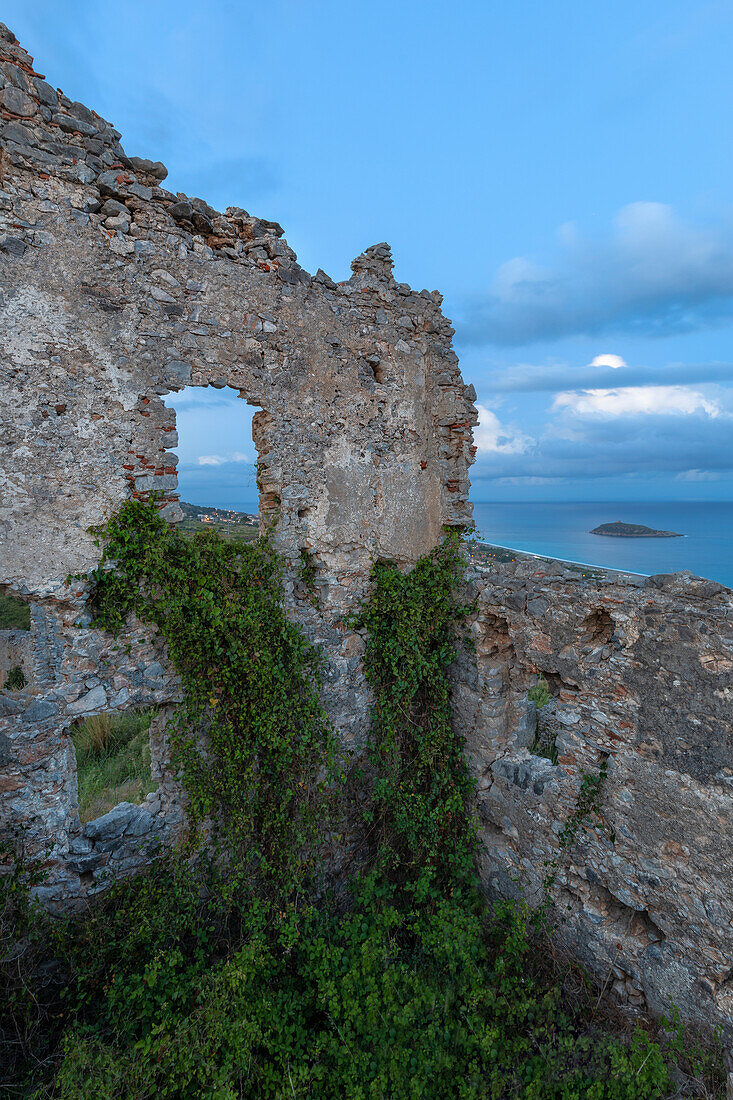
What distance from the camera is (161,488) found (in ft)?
15.0

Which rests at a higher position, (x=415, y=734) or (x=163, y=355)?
(x=163, y=355)

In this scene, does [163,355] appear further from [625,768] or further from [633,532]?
[633,532]

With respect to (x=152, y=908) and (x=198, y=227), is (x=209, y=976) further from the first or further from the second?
(x=198, y=227)

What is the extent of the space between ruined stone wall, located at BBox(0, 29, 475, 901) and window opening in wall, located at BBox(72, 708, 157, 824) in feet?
9.26

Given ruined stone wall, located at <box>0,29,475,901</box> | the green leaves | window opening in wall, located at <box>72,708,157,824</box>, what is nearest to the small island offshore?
the green leaves

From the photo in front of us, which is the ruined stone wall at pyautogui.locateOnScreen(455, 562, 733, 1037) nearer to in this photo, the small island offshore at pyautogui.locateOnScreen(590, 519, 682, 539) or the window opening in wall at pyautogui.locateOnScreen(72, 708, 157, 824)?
the window opening in wall at pyautogui.locateOnScreen(72, 708, 157, 824)

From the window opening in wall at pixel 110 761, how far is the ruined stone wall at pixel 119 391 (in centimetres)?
282

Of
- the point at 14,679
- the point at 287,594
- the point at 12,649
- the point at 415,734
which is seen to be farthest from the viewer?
the point at 415,734

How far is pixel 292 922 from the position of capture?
4.56 meters

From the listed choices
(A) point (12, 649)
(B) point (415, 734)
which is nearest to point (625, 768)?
(B) point (415, 734)

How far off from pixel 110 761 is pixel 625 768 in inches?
324

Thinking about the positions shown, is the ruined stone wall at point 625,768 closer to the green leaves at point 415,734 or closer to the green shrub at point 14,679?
the green leaves at point 415,734

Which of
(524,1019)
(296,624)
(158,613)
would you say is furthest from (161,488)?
(524,1019)

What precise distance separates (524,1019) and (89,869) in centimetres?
394
